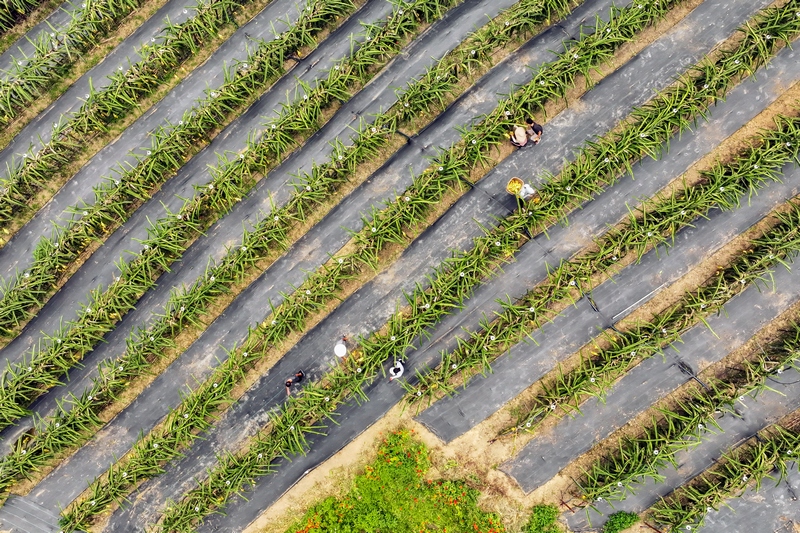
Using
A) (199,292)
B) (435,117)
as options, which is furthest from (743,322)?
(199,292)

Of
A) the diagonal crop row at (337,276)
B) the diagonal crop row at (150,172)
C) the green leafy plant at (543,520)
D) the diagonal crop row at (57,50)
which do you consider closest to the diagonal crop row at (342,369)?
the diagonal crop row at (337,276)

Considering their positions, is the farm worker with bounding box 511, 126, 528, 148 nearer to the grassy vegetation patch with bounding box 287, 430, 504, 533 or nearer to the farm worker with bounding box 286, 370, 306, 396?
the grassy vegetation patch with bounding box 287, 430, 504, 533

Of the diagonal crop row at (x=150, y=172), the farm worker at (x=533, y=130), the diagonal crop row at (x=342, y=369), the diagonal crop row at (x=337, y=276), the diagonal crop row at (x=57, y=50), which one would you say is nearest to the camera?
the diagonal crop row at (x=342, y=369)

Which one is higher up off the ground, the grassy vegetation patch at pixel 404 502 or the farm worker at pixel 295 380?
the farm worker at pixel 295 380

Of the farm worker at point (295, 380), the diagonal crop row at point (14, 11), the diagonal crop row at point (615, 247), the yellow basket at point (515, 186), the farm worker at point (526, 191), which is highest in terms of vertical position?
the diagonal crop row at point (14, 11)

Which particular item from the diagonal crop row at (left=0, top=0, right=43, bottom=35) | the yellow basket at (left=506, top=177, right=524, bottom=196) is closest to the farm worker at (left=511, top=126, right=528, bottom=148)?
the yellow basket at (left=506, top=177, right=524, bottom=196)

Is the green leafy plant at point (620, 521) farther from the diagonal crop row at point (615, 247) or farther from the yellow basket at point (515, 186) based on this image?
the yellow basket at point (515, 186)
